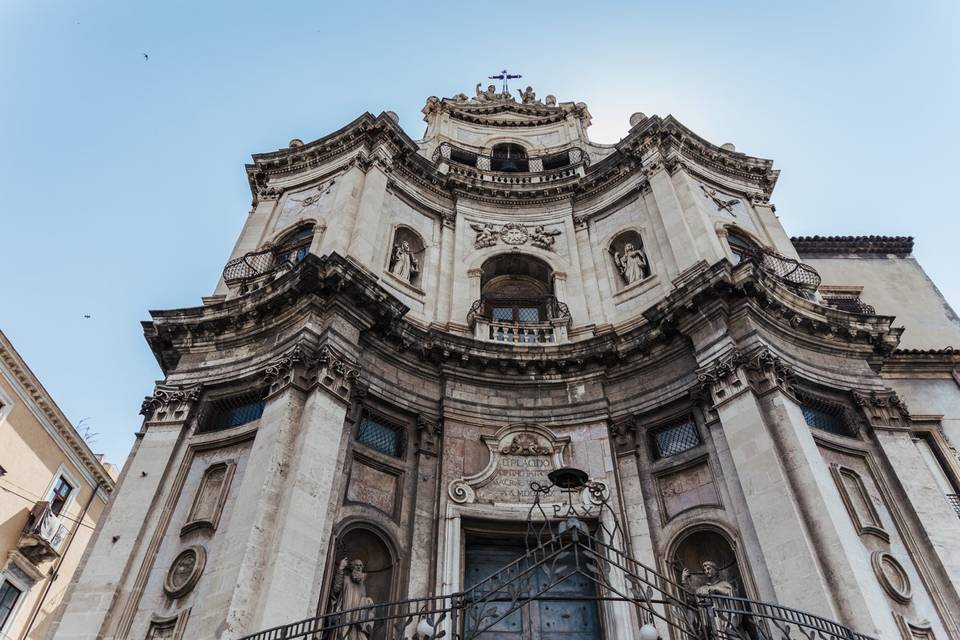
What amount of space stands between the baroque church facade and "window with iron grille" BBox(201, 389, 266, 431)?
72mm

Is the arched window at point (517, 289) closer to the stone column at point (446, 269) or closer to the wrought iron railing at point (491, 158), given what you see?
the stone column at point (446, 269)

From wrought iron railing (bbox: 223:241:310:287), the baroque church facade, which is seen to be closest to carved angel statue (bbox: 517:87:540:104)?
the baroque church facade

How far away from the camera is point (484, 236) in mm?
21266

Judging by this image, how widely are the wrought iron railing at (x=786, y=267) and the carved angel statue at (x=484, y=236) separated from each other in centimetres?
711

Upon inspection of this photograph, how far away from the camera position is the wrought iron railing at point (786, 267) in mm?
17797

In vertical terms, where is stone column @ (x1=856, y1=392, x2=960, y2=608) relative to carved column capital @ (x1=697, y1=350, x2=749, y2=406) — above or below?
below

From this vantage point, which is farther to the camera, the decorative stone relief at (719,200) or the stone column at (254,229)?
the decorative stone relief at (719,200)

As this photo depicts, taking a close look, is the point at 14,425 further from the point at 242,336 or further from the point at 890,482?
the point at 890,482

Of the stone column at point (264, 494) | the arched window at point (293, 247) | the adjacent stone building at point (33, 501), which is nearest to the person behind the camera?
the stone column at point (264, 494)

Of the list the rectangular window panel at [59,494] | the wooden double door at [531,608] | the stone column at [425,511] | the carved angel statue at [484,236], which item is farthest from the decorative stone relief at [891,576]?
the rectangular window panel at [59,494]

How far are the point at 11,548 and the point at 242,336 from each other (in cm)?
1354

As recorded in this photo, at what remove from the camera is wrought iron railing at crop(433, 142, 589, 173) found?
26.0 metres

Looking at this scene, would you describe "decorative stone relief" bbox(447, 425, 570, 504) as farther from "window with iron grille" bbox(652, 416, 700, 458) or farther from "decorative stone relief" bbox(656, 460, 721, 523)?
"decorative stone relief" bbox(656, 460, 721, 523)

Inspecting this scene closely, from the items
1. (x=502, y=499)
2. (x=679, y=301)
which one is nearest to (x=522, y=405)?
(x=502, y=499)
